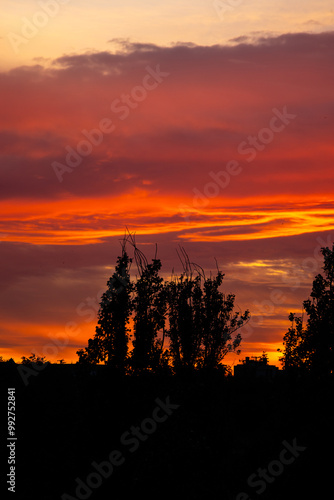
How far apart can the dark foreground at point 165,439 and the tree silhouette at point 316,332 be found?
474 inches

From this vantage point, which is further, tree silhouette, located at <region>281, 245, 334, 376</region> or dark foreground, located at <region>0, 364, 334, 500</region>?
tree silhouette, located at <region>281, 245, 334, 376</region>

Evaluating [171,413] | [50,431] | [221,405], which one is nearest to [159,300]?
[221,405]

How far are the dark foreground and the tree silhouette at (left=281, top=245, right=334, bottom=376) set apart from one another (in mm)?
12033

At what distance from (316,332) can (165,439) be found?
23.8 m

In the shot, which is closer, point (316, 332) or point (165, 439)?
point (165, 439)

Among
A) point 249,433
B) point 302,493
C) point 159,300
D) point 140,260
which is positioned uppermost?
point 140,260

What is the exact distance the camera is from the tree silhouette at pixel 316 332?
4179 cm

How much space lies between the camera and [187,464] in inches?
758

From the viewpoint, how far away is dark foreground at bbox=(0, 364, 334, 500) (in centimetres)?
1722

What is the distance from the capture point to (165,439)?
70.0ft

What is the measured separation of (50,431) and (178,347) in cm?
1904

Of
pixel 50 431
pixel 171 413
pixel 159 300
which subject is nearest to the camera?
pixel 50 431

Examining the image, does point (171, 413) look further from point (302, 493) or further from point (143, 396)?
point (302, 493)

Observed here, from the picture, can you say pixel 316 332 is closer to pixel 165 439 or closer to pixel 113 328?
pixel 113 328
